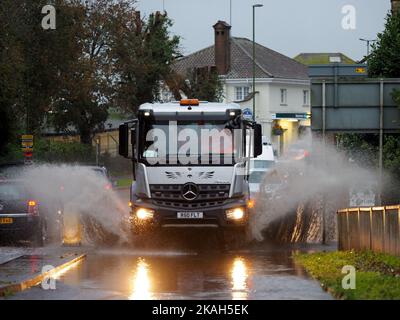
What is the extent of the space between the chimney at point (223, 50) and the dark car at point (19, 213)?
3096 inches

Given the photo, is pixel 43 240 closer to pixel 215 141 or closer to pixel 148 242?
pixel 148 242

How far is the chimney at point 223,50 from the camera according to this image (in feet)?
343

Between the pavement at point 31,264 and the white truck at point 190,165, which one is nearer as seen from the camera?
the pavement at point 31,264

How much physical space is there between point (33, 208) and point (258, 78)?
77.6 meters

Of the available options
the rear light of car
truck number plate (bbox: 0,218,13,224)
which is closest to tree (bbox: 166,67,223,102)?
the rear light of car

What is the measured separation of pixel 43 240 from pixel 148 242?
2934 millimetres

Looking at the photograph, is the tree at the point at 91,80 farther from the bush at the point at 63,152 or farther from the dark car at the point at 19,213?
the dark car at the point at 19,213

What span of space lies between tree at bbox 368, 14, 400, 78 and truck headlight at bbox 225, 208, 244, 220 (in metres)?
12.1

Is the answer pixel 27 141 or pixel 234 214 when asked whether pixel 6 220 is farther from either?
pixel 27 141

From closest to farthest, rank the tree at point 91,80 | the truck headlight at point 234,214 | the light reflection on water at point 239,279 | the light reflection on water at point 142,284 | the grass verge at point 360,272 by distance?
the grass verge at point 360,272 < the light reflection on water at point 142,284 < the light reflection on water at point 239,279 < the truck headlight at point 234,214 < the tree at point 91,80

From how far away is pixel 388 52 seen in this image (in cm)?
3459

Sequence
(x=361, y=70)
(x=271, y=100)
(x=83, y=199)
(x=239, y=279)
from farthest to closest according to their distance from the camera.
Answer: (x=271, y=100) < (x=361, y=70) < (x=83, y=199) < (x=239, y=279)

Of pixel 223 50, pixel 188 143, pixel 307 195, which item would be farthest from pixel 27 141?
pixel 223 50

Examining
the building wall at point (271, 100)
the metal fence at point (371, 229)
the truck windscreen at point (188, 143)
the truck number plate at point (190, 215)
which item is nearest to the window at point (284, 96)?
the building wall at point (271, 100)
